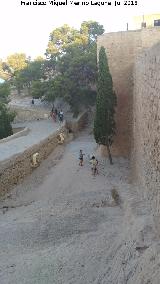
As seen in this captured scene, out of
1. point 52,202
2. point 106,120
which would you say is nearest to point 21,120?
point 106,120

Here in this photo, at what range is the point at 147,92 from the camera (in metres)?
11.7

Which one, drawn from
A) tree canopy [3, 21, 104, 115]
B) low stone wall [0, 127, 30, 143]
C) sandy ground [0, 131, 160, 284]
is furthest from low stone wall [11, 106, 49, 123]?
sandy ground [0, 131, 160, 284]

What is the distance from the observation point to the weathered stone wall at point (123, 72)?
18.9 metres

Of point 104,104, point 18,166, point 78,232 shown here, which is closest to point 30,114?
point 104,104

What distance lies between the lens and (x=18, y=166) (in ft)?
57.1

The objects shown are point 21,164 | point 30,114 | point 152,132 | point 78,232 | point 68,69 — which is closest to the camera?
point 152,132

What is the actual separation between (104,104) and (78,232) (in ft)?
25.7

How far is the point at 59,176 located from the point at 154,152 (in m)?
7.98

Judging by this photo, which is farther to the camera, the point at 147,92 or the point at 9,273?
the point at 147,92

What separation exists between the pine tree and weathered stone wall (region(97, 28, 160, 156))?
0.77m

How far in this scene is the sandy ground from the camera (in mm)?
9062

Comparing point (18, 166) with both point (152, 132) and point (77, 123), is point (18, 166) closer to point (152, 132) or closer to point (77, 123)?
point (152, 132)

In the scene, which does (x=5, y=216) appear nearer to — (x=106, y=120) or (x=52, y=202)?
(x=52, y=202)

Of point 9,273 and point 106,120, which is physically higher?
point 106,120
